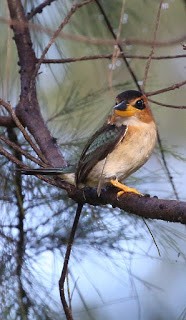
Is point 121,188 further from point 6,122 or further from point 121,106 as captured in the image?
point 6,122

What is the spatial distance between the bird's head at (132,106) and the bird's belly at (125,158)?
59mm

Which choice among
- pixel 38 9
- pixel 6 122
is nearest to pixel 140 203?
pixel 6 122

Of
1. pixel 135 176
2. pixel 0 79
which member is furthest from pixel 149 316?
pixel 0 79

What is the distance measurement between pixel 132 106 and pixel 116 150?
150 mm

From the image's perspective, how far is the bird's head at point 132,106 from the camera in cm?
176

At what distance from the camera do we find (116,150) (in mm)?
1714

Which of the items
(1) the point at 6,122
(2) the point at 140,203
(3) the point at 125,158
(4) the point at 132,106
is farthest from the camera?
(1) the point at 6,122

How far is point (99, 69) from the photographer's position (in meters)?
2.26

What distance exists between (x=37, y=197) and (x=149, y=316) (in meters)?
0.38

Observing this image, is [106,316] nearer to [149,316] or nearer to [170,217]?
[149,316]

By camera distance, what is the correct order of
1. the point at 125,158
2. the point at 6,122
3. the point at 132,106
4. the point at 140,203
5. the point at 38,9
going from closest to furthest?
the point at 140,203 < the point at 125,158 < the point at 132,106 < the point at 6,122 < the point at 38,9

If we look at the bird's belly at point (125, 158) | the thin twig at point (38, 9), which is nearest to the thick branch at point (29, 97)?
the thin twig at point (38, 9)

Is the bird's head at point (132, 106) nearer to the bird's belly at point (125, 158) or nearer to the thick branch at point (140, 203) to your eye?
the bird's belly at point (125, 158)

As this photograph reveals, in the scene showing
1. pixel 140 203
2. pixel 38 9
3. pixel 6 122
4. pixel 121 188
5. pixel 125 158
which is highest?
pixel 38 9
